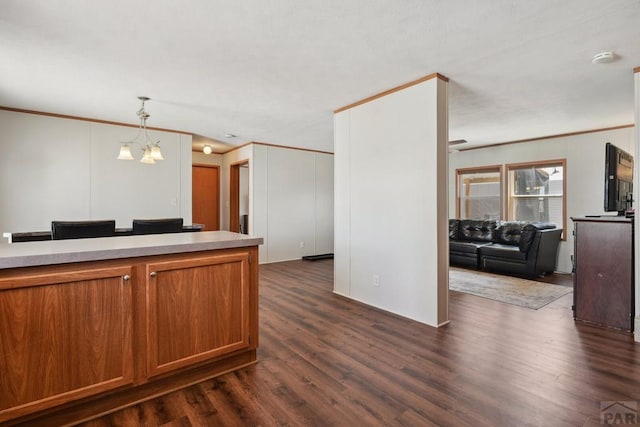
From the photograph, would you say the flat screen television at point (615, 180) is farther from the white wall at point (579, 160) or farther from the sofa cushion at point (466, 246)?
the sofa cushion at point (466, 246)

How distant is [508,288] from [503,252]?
3.32 ft

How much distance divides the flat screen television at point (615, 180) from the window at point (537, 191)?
8.39 ft

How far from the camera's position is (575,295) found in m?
3.27

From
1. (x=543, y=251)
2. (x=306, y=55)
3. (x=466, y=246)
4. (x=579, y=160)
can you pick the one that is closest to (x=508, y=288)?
(x=543, y=251)

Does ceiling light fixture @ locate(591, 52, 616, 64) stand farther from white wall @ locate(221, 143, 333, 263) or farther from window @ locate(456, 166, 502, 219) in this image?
white wall @ locate(221, 143, 333, 263)

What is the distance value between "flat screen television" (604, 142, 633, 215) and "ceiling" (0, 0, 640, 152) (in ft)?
2.46

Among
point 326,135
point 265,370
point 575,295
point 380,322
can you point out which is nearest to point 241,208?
point 326,135

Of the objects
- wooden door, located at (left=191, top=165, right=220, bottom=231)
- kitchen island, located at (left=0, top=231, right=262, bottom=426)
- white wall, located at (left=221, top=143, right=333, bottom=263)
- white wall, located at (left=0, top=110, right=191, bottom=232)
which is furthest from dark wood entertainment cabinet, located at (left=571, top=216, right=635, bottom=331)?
wooden door, located at (left=191, top=165, right=220, bottom=231)

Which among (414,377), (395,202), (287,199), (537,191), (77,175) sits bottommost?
(414,377)

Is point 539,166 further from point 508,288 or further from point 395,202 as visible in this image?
point 395,202

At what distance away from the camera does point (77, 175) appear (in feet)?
15.0

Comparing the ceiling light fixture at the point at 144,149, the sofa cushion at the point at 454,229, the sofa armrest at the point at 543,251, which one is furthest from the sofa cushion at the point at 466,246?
the ceiling light fixture at the point at 144,149

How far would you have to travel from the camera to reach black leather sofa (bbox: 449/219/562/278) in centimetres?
503

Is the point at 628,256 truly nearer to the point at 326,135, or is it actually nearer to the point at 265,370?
the point at 265,370
